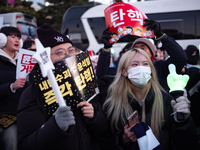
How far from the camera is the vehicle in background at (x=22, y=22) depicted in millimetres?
8969

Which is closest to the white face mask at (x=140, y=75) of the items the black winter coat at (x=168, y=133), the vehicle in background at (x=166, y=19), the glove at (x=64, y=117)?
the black winter coat at (x=168, y=133)

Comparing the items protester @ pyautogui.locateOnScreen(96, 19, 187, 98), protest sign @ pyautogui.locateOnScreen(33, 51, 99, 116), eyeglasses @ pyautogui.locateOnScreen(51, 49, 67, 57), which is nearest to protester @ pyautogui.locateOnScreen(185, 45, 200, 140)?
protester @ pyautogui.locateOnScreen(96, 19, 187, 98)

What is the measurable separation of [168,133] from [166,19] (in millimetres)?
8347

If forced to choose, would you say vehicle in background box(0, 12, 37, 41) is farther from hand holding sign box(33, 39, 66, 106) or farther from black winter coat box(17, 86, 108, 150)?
hand holding sign box(33, 39, 66, 106)

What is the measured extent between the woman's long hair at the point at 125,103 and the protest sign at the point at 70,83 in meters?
0.44

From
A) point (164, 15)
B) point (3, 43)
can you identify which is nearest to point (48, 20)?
point (164, 15)

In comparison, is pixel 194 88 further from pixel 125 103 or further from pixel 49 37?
pixel 49 37

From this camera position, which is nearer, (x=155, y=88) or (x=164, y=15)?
(x=155, y=88)

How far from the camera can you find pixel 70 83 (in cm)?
142

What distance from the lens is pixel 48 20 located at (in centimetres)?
2023

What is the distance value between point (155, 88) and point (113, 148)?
78cm

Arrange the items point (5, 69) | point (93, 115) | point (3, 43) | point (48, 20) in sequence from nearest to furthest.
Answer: point (93, 115)
point (5, 69)
point (3, 43)
point (48, 20)

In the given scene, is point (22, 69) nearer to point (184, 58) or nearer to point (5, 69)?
point (5, 69)

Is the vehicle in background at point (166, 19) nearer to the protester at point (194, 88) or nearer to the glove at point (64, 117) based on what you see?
the protester at point (194, 88)
